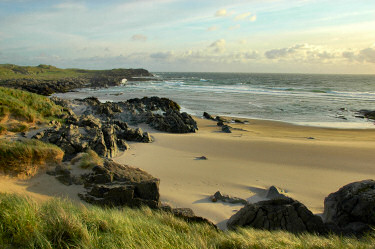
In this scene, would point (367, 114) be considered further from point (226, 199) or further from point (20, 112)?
point (20, 112)

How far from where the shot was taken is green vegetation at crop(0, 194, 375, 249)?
3387 millimetres

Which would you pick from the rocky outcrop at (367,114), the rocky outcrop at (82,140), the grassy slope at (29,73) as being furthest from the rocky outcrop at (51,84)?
the rocky outcrop at (367,114)

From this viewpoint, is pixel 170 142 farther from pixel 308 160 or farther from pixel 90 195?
pixel 90 195

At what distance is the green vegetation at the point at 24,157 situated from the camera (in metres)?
6.04

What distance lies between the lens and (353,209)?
5375 millimetres

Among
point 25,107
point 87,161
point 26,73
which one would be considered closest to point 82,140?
point 87,161

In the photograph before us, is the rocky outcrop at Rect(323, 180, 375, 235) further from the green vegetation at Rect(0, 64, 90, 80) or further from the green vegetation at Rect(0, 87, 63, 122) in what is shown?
the green vegetation at Rect(0, 64, 90, 80)

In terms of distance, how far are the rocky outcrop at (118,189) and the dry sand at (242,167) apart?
39.0 inches

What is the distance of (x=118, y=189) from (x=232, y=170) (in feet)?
16.2

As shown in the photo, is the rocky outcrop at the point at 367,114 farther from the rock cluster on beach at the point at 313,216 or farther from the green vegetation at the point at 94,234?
the green vegetation at the point at 94,234

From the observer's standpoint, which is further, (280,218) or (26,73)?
(26,73)

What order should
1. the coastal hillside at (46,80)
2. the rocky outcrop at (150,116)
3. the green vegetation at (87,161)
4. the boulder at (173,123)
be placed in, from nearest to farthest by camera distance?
the green vegetation at (87,161) → the boulder at (173,123) → the rocky outcrop at (150,116) → the coastal hillside at (46,80)

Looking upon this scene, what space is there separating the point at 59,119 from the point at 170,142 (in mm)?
5430

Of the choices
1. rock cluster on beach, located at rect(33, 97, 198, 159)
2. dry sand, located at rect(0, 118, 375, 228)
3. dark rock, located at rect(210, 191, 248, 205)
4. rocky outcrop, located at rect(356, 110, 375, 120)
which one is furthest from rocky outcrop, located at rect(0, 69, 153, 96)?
rocky outcrop, located at rect(356, 110, 375, 120)
